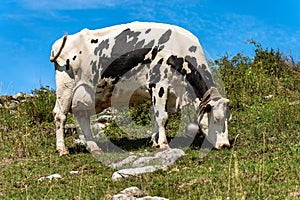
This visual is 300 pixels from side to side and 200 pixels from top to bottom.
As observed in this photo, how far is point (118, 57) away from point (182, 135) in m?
2.82

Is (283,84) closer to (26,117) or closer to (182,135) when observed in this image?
(182,135)

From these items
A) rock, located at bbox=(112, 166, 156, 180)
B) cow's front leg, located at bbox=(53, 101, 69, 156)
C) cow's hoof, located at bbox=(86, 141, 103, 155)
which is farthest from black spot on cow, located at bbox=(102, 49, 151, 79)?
rock, located at bbox=(112, 166, 156, 180)

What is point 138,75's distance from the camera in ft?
43.0

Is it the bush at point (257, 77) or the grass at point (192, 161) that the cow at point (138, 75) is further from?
the bush at point (257, 77)

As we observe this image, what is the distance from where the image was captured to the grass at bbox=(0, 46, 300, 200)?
794cm

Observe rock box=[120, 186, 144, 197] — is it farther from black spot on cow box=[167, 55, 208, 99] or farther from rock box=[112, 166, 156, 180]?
black spot on cow box=[167, 55, 208, 99]

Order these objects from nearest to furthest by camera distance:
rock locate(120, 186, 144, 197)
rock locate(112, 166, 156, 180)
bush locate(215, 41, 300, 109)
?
1. rock locate(120, 186, 144, 197)
2. rock locate(112, 166, 156, 180)
3. bush locate(215, 41, 300, 109)

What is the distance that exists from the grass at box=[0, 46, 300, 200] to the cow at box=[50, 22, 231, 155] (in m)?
0.81

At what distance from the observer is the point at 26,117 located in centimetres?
1823

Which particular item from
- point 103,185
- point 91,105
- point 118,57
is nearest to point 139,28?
point 118,57

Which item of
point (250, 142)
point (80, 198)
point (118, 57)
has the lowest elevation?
point (80, 198)

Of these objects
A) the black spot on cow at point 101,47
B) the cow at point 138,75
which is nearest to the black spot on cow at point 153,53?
the cow at point 138,75

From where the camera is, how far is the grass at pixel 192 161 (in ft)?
26.1

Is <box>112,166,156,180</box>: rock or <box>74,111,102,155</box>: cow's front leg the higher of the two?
<box>74,111,102,155</box>: cow's front leg
